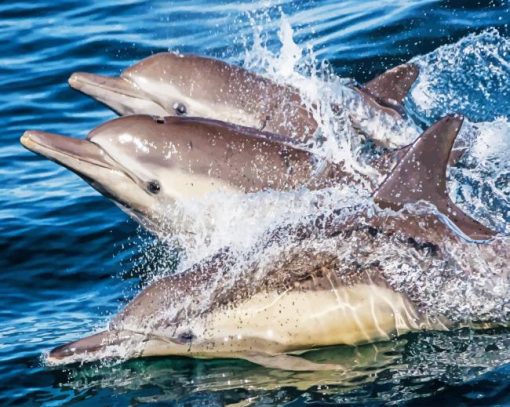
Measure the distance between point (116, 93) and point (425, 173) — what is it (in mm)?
3961

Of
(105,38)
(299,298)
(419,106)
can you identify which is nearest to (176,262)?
(299,298)

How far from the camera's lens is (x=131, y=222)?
12.1 meters

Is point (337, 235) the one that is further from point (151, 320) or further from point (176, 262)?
point (176, 262)

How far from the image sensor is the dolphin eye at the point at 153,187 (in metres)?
9.77

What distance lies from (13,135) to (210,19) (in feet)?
13.7

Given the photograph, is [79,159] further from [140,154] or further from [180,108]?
[180,108]

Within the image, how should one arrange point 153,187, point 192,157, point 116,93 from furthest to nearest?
point 116,93
point 153,187
point 192,157

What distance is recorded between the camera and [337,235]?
340 inches

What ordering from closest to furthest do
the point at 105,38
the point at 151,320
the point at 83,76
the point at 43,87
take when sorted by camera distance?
1. the point at 151,320
2. the point at 83,76
3. the point at 43,87
4. the point at 105,38

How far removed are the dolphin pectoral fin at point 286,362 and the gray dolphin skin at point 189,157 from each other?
60.6 inches

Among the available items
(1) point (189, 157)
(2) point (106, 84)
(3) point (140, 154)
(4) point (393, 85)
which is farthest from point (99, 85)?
(4) point (393, 85)

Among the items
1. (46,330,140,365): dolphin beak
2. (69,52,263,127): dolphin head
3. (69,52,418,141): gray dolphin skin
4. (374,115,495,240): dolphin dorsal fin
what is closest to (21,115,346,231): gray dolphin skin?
(374,115,495,240): dolphin dorsal fin

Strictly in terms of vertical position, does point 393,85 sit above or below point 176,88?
below

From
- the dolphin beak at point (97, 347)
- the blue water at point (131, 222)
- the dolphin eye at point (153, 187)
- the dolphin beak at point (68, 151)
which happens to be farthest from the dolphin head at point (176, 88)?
the dolphin beak at point (97, 347)
